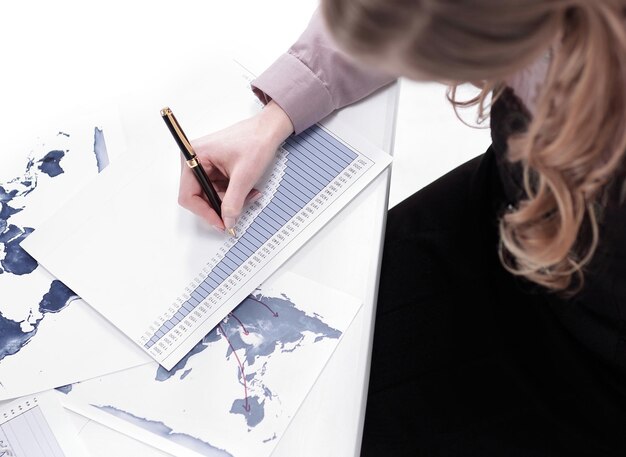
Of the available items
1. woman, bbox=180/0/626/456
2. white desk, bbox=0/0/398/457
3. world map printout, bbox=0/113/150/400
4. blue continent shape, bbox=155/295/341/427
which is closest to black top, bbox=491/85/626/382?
woman, bbox=180/0/626/456

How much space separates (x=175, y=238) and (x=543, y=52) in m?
0.39

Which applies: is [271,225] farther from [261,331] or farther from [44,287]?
[44,287]

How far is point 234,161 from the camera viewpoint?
73 cm

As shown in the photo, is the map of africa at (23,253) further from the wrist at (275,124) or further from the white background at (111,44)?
the wrist at (275,124)

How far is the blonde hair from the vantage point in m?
0.42

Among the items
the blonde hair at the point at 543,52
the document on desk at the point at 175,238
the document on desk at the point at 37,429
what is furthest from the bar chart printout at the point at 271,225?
the blonde hair at the point at 543,52

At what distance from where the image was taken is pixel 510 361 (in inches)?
34.4

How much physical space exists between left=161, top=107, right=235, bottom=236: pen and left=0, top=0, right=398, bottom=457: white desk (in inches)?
3.7

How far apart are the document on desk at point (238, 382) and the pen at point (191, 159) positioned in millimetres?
92

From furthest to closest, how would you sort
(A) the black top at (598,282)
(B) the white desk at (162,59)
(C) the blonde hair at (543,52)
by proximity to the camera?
(B) the white desk at (162,59) → (A) the black top at (598,282) → (C) the blonde hair at (543,52)

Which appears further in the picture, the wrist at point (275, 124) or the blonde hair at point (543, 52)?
the wrist at point (275, 124)

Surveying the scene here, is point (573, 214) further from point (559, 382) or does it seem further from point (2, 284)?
point (2, 284)

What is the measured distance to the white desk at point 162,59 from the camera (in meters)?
0.71

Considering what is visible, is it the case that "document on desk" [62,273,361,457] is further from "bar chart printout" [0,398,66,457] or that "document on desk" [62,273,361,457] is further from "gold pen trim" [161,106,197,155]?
"gold pen trim" [161,106,197,155]
